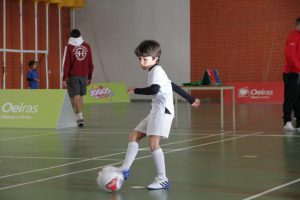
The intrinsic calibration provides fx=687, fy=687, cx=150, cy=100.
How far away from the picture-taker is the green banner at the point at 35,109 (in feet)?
44.1

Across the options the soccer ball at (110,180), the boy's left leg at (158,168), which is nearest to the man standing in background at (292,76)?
the boy's left leg at (158,168)

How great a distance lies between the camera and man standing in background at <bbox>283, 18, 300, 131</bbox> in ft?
39.7

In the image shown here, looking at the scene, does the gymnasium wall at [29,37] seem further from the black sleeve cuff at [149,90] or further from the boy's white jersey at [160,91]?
the black sleeve cuff at [149,90]

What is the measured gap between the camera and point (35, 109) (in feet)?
44.8

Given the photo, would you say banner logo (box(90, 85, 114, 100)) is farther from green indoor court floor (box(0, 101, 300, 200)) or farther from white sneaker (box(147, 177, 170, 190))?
white sneaker (box(147, 177, 170, 190))

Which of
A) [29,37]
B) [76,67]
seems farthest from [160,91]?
[29,37]

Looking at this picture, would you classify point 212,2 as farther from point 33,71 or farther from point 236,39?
point 33,71

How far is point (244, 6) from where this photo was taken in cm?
2670

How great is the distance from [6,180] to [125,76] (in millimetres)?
23296

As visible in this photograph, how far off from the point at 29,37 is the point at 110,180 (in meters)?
23.6

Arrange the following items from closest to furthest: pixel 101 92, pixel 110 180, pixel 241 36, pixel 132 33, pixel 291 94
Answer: pixel 110 180 → pixel 291 94 → pixel 241 36 → pixel 101 92 → pixel 132 33

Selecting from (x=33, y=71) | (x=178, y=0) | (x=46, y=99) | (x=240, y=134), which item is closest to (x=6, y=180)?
(x=240, y=134)

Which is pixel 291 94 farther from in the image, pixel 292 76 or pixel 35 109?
pixel 35 109

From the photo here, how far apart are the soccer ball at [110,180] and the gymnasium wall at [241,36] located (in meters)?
20.4
